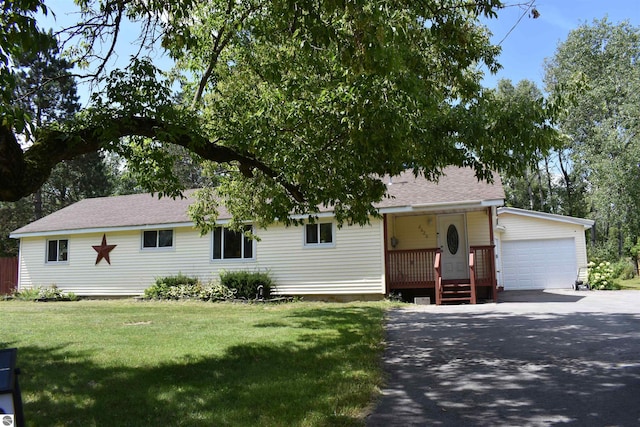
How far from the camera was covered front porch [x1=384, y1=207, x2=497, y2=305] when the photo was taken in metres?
14.8

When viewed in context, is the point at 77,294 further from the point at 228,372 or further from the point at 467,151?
the point at 467,151

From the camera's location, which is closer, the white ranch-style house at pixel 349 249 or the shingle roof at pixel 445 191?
the shingle roof at pixel 445 191

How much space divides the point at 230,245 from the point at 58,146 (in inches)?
487

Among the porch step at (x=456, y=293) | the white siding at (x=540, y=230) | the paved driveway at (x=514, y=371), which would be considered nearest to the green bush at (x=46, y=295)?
the porch step at (x=456, y=293)

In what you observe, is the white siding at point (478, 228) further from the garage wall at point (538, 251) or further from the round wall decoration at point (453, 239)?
the garage wall at point (538, 251)

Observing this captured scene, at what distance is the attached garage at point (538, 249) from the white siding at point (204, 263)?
278 inches

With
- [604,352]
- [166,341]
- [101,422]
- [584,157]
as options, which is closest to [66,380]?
[101,422]

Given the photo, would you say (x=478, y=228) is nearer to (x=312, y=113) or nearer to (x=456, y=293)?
(x=456, y=293)

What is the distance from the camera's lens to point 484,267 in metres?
14.9

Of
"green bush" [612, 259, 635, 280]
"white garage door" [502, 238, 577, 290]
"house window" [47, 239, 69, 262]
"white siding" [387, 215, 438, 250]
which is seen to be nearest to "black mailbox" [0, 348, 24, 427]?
"white siding" [387, 215, 438, 250]

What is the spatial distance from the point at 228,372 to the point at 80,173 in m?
34.1

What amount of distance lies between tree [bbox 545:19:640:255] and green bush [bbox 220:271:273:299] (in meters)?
18.5

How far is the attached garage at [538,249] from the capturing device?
20.0m

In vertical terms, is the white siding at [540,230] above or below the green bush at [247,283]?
above
